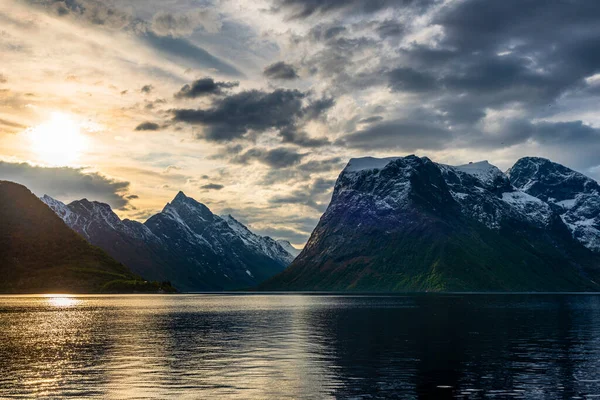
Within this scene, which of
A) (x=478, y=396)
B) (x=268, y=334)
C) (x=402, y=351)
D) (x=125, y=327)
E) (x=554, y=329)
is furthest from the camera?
(x=125, y=327)

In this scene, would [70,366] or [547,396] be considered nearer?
[547,396]

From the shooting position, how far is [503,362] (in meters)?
86.9

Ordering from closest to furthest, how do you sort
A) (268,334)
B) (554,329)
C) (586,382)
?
(586,382) < (268,334) < (554,329)

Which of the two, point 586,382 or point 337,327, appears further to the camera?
point 337,327

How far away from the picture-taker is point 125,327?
153500 mm

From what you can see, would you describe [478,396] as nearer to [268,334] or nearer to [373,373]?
[373,373]

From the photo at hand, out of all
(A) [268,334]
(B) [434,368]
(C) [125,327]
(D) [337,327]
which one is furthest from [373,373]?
(C) [125,327]

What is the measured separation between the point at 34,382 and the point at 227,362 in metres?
26.0

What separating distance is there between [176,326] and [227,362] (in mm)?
74816

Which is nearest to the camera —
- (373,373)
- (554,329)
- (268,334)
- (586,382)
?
(586,382)

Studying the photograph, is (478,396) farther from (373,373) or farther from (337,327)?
(337,327)

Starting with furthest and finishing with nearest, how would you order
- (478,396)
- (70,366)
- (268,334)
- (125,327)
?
(125,327), (268,334), (70,366), (478,396)

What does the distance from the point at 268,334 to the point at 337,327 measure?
79.7 ft

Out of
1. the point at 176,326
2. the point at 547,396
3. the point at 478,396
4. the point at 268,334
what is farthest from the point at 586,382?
the point at 176,326
